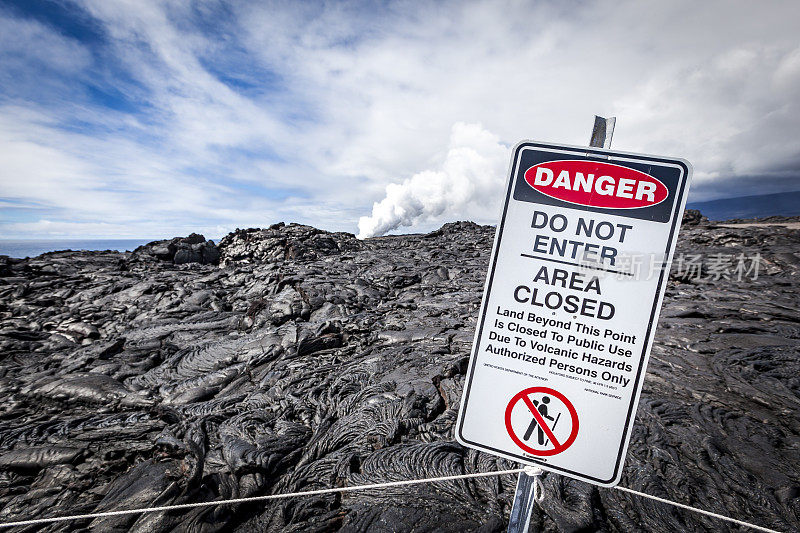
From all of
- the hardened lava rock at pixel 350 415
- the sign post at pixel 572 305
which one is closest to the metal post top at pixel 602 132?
the sign post at pixel 572 305

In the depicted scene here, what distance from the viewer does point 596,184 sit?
1649mm

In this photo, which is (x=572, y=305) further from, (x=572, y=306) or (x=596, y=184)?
(x=596, y=184)

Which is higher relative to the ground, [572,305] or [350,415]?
[572,305]

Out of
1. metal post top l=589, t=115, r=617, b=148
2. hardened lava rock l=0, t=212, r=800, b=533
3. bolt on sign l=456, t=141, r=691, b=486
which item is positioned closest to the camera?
bolt on sign l=456, t=141, r=691, b=486

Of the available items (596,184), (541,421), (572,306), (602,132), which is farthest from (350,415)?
(602,132)

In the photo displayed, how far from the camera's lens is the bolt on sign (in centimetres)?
157

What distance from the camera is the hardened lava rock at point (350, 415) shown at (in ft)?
10.0

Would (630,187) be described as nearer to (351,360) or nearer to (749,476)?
(749,476)

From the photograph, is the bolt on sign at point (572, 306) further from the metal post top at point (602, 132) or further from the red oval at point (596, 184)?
the metal post top at point (602, 132)

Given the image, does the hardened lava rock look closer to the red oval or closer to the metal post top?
the red oval

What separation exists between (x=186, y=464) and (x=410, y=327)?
4.44 metres

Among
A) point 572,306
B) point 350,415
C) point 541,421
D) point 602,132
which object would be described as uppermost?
point 602,132

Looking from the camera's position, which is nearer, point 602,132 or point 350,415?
point 602,132

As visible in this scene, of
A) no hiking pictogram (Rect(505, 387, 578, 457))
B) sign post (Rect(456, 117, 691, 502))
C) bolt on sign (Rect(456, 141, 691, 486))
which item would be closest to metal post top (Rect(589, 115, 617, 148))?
sign post (Rect(456, 117, 691, 502))
